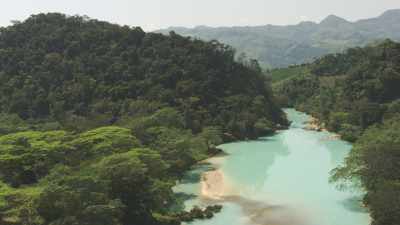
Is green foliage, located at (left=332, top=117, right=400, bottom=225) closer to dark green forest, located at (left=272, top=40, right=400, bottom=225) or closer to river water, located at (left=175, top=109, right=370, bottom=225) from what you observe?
dark green forest, located at (left=272, top=40, right=400, bottom=225)

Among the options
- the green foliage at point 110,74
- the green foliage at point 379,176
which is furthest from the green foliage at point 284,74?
the green foliage at point 379,176

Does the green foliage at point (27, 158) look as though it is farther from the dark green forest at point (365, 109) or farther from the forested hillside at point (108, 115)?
the dark green forest at point (365, 109)

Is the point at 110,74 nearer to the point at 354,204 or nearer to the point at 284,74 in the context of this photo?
the point at 354,204

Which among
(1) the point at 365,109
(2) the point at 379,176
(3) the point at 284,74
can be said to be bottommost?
(3) the point at 284,74

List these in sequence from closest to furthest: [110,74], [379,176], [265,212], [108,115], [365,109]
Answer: [379,176], [265,212], [108,115], [365,109], [110,74]

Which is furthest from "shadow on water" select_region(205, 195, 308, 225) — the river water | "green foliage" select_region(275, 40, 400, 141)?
"green foliage" select_region(275, 40, 400, 141)

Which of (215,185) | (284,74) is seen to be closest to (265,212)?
(215,185)
